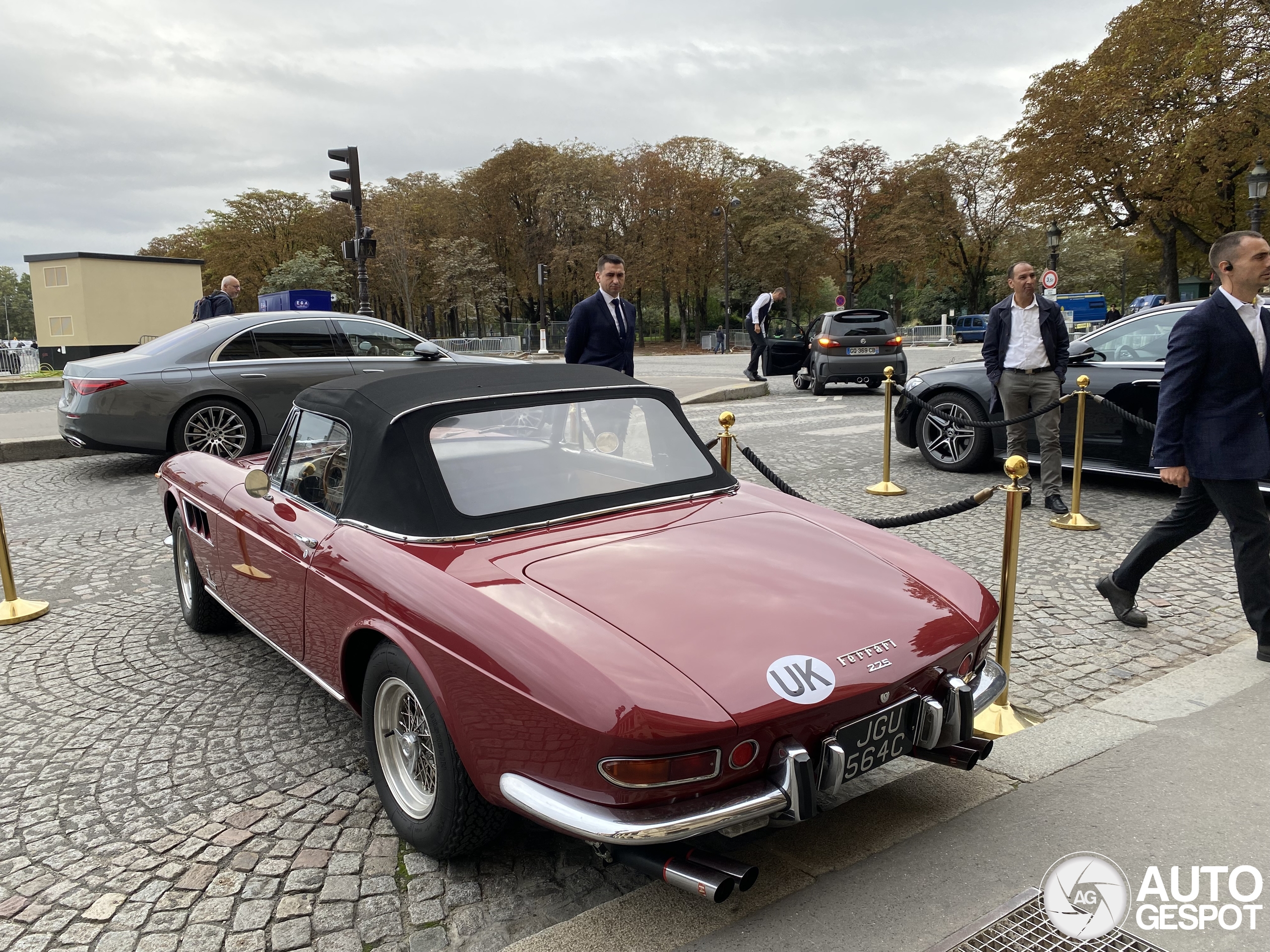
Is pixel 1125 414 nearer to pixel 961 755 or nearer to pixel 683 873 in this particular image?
pixel 961 755

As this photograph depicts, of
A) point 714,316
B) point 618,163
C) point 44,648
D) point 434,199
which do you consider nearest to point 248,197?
point 434,199

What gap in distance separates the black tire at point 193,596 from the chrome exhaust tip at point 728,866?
3.16 meters

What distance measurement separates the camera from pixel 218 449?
9.23 m

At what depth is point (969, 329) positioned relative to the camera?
56656 mm

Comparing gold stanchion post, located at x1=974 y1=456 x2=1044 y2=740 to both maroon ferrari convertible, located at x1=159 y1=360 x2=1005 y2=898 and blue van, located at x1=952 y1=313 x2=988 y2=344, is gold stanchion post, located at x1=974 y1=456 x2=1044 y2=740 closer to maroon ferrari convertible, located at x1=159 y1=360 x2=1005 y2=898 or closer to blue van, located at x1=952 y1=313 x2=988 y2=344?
maroon ferrari convertible, located at x1=159 y1=360 x2=1005 y2=898

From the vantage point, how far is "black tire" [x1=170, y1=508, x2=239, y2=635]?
4699mm

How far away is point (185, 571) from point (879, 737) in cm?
388

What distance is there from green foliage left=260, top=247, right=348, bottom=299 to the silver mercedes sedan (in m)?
49.9

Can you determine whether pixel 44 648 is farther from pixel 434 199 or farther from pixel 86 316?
pixel 434 199

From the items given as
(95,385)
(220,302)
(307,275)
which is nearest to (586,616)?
(95,385)

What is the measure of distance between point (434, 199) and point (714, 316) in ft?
91.1

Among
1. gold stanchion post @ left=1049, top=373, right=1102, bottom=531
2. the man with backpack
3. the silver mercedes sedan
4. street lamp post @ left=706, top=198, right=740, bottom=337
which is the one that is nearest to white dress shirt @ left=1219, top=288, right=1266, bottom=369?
gold stanchion post @ left=1049, top=373, right=1102, bottom=531

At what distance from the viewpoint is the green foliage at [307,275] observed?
57.2m

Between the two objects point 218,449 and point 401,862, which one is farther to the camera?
point 218,449
